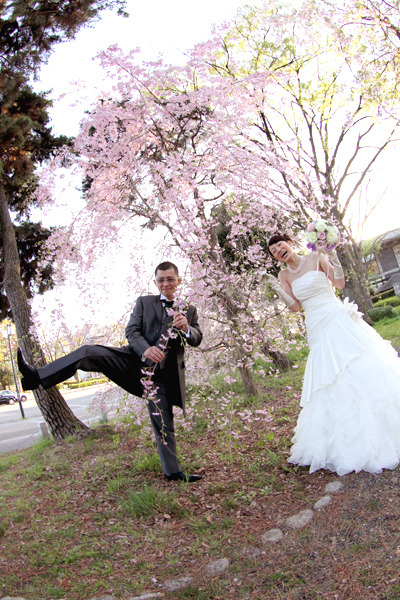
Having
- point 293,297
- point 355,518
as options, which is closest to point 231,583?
point 355,518

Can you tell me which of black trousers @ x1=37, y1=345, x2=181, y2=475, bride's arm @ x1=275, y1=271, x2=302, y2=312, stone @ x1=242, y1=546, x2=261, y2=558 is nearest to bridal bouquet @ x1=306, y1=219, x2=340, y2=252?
bride's arm @ x1=275, y1=271, x2=302, y2=312

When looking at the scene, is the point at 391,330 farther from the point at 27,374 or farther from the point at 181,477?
the point at 27,374

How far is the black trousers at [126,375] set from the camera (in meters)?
3.29

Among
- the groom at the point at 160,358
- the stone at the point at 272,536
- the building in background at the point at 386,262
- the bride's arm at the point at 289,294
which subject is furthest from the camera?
the building in background at the point at 386,262

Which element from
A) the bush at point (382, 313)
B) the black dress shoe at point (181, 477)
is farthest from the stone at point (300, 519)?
the bush at point (382, 313)

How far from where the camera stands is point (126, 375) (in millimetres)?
3654

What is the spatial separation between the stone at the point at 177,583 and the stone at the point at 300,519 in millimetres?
702

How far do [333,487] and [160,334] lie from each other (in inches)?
68.1

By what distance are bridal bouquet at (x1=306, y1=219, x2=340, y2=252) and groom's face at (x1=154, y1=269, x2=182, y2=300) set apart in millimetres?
1170

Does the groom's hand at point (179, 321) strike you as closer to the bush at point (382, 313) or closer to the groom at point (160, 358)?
the groom at point (160, 358)

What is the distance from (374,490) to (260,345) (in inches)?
105

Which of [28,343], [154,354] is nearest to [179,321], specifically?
Answer: [154,354]

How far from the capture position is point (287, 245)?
381 centimetres

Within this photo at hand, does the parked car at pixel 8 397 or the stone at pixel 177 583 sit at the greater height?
the parked car at pixel 8 397
